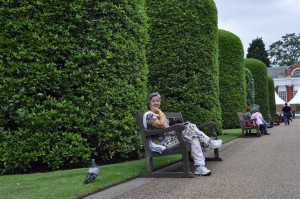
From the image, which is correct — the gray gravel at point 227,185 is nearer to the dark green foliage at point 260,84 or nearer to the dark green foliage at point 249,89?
the dark green foliage at point 249,89

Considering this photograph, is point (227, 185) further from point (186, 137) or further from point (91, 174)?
point (91, 174)

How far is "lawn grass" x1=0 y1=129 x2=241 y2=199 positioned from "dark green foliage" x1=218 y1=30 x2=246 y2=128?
557 inches

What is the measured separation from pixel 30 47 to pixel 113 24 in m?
1.66

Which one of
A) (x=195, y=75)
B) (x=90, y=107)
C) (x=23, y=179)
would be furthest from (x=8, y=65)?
(x=195, y=75)

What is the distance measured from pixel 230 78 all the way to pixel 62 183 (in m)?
16.4

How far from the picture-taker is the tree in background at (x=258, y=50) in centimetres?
8106

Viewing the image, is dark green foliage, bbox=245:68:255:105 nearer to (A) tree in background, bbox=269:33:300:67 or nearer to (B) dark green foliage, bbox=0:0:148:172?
(B) dark green foliage, bbox=0:0:148:172

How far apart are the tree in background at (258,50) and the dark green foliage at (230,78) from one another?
62.3 meters

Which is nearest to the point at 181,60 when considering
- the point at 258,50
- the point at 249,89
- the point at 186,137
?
the point at 186,137

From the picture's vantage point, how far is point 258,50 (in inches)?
3216

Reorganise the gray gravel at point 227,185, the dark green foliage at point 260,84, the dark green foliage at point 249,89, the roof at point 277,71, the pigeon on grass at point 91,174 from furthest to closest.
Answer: the roof at point 277,71 < the dark green foliage at point 260,84 < the dark green foliage at point 249,89 < the pigeon on grass at point 91,174 < the gray gravel at point 227,185

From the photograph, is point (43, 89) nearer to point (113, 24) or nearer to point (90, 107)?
point (90, 107)

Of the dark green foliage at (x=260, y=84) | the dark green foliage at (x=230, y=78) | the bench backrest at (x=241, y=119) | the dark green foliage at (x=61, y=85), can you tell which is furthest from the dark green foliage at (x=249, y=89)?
the dark green foliage at (x=61, y=85)

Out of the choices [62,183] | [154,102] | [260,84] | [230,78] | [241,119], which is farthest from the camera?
[260,84]
